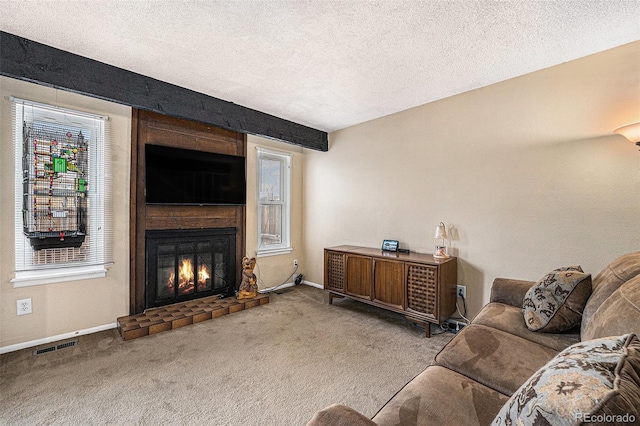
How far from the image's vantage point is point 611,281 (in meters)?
1.58

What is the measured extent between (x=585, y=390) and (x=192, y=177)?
3.62 meters

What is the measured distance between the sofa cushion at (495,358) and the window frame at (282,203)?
3.12m

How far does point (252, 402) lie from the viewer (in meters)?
1.82

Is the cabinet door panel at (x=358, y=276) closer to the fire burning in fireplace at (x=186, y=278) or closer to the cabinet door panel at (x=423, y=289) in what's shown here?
the cabinet door panel at (x=423, y=289)

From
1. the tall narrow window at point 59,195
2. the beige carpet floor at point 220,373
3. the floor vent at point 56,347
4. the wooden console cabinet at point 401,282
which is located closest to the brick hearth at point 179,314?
the beige carpet floor at point 220,373

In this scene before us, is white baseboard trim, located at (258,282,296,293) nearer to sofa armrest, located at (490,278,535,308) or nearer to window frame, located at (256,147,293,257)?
window frame, located at (256,147,293,257)

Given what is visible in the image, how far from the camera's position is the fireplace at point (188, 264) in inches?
126

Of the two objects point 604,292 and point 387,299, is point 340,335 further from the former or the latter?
point 604,292

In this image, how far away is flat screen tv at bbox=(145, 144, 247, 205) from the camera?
123 inches

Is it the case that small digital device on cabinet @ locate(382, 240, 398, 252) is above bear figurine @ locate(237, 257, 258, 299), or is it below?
above

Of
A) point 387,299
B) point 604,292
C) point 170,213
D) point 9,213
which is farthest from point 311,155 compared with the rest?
point 604,292

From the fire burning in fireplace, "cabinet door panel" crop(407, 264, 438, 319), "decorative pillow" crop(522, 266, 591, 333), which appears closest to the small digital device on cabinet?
"cabinet door panel" crop(407, 264, 438, 319)

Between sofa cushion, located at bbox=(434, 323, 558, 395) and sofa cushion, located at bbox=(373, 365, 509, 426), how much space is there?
2.7 inches

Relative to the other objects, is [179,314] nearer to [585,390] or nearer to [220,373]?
[220,373]
